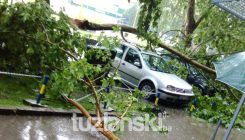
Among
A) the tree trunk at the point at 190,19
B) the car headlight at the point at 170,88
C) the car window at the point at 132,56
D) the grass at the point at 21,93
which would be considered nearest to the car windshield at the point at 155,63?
the car window at the point at 132,56

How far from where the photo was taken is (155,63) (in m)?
13.0

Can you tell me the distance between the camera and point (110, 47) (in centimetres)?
745

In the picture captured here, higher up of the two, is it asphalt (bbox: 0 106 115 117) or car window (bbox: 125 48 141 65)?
car window (bbox: 125 48 141 65)

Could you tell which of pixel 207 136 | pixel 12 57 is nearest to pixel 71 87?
pixel 12 57

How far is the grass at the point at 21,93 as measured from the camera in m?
7.33

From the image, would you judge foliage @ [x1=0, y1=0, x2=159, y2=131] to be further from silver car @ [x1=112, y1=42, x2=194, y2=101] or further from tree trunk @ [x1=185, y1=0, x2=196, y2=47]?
tree trunk @ [x1=185, y1=0, x2=196, y2=47]

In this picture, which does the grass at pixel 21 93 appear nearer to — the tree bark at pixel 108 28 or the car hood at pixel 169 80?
the tree bark at pixel 108 28

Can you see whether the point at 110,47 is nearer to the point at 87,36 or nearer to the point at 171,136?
the point at 87,36

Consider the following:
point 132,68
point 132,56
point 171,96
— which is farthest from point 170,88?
point 132,56

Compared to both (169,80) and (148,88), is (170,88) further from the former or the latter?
(148,88)

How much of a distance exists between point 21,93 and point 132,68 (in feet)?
18.2

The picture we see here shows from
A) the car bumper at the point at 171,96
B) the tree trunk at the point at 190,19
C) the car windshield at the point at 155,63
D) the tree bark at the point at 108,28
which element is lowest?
the car bumper at the point at 171,96

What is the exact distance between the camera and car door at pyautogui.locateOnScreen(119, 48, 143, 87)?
12523 mm

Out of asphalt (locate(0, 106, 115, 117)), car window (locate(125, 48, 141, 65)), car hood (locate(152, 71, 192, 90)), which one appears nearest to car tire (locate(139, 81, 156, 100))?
car hood (locate(152, 71, 192, 90))
